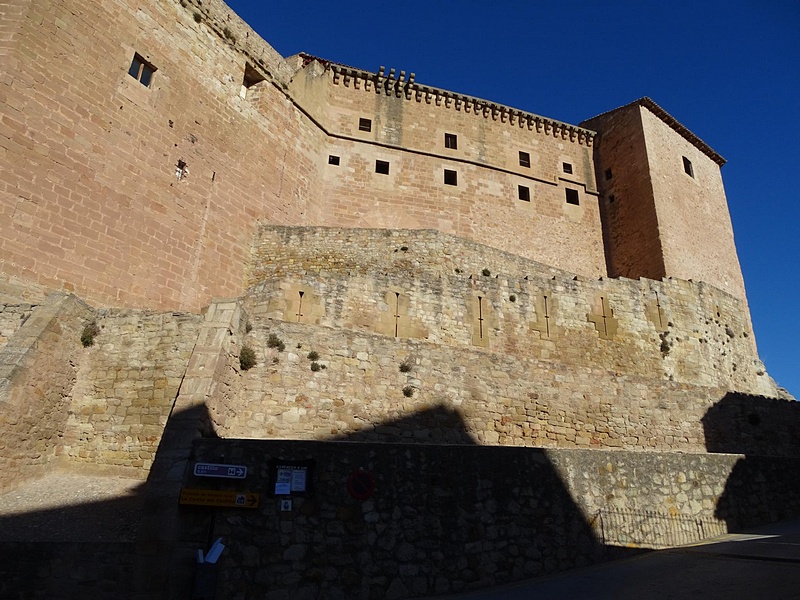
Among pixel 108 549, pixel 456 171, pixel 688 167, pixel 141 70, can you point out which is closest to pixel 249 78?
pixel 141 70

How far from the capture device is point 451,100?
2309cm

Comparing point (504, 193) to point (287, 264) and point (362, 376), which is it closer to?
point (287, 264)

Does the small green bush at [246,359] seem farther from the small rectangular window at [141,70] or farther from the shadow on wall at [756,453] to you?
the small rectangular window at [141,70]

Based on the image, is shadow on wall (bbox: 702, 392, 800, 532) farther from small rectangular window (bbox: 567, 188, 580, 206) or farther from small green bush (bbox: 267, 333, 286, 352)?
small rectangular window (bbox: 567, 188, 580, 206)

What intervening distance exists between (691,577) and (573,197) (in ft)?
64.8

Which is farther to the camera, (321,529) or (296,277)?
(296,277)

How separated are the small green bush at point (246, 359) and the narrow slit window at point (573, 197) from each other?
17464mm

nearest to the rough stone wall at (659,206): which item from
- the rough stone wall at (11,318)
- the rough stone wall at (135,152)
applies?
the rough stone wall at (135,152)

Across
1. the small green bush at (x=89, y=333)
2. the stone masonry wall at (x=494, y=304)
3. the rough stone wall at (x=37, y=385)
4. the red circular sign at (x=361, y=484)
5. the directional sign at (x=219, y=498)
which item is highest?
the stone masonry wall at (x=494, y=304)

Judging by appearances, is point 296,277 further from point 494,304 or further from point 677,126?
point 677,126

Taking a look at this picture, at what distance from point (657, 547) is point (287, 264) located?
444 inches

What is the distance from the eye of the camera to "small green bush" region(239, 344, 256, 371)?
32.7 ft

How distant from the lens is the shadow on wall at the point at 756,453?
8.90 meters

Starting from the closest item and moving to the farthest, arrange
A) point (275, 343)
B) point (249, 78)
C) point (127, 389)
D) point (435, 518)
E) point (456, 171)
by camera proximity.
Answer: point (435, 518), point (127, 389), point (275, 343), point (249, 78), point (456, 171)
